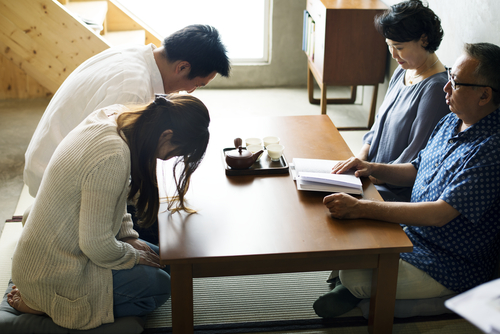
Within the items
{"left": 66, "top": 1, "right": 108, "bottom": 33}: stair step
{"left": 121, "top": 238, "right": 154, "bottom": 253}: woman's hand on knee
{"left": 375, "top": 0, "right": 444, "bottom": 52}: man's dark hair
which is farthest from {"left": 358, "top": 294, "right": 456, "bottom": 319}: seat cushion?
{"left": 66, "top": 1, "right": 108, "bottom": 33}: stair step

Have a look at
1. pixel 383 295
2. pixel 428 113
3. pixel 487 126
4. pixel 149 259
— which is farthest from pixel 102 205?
pixel 428 113

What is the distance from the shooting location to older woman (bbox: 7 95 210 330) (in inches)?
55.9

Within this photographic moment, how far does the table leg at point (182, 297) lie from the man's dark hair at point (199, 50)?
94cm

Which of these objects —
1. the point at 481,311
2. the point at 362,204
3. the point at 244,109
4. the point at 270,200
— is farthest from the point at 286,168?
the point at 244,109

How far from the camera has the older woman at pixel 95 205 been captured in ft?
4.66

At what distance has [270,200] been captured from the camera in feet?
5.80

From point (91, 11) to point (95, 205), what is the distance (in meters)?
3.08

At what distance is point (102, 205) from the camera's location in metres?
1.42

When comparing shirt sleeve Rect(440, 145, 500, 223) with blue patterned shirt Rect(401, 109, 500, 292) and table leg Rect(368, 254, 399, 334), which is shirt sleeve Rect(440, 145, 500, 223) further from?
table leg Rect(368, 254, 399, 334)

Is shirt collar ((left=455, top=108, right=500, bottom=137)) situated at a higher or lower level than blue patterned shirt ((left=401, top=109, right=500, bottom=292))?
higher

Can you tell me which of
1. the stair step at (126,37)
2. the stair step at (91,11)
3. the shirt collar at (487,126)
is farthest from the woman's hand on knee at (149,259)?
the stair step at (126,37)

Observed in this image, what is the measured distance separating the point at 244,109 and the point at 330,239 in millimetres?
2853

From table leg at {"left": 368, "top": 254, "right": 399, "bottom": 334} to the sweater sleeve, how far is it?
88cm

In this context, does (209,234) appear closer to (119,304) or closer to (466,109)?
(119,304)
